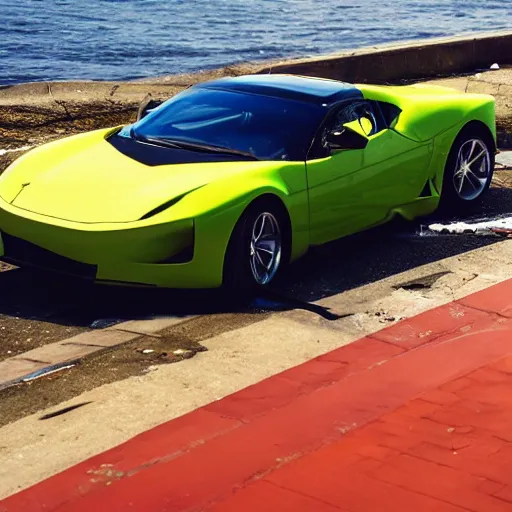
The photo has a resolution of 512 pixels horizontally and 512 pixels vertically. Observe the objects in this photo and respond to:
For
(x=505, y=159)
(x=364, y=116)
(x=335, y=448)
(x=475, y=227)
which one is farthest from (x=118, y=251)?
(x=505, y=159)

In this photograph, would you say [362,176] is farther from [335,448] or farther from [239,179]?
[335,448]

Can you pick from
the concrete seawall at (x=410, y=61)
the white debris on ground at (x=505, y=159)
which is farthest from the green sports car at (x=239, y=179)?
the concrete seawall at (x=410, y=61)

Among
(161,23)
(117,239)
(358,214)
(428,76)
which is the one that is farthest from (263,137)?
(161,23)

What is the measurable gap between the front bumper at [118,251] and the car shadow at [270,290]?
24cm

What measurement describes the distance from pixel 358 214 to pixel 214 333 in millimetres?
1952

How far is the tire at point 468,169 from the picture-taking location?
9.86 meters

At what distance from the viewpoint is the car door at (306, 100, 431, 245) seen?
8.46 m

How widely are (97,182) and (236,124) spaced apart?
1.24 m

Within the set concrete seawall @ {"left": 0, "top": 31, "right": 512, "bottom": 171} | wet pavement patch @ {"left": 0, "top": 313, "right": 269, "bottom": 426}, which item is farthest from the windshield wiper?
concrete seawall @ {"left": 0, "top": 31, "right": 512, "bottom": 171}

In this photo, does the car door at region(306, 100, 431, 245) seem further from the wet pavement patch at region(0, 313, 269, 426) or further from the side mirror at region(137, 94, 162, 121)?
the side mirror at region(137, 94, 162, 121)

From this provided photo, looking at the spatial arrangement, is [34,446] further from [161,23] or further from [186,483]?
[161,23]

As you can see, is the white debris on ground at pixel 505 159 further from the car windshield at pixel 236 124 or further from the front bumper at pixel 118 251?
the front bumper at pixel 118 251

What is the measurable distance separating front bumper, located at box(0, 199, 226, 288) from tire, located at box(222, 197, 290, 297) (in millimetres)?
117

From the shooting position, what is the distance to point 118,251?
7.43 metres
